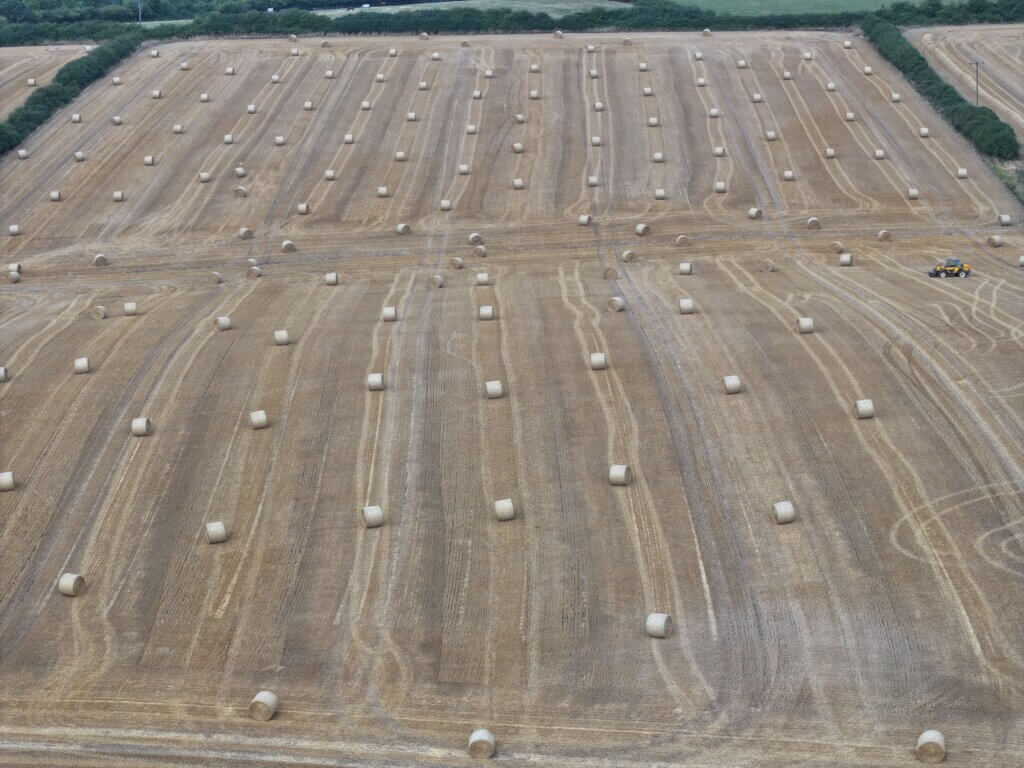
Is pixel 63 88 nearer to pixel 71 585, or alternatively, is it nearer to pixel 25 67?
pixel 25 67

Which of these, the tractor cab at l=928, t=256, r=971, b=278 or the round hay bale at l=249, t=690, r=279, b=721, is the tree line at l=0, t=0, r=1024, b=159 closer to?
the tractor cab at l=928, t=256, r=971, b=278

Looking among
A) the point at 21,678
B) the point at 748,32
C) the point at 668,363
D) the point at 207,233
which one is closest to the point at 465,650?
the point at 21,678

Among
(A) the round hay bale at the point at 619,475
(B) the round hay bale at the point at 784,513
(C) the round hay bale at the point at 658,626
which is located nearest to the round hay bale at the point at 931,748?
(C) the round hay bale at the point at 658,626

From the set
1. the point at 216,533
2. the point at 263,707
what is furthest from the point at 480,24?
the point at 263,707

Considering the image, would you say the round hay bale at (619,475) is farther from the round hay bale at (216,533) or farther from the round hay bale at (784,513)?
the round hay bale at (216,533)

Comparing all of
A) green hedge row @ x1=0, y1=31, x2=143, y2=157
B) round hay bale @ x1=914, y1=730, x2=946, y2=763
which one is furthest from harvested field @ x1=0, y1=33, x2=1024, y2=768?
green hedge row @ x1=0, y1=31, x2=143, y2=157

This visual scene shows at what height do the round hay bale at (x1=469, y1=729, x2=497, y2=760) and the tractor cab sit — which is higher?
the round hay bale at (x1=469, y1=729, x2=497, y2=760)

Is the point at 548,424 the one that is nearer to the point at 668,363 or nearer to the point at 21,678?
the point at 668,363
